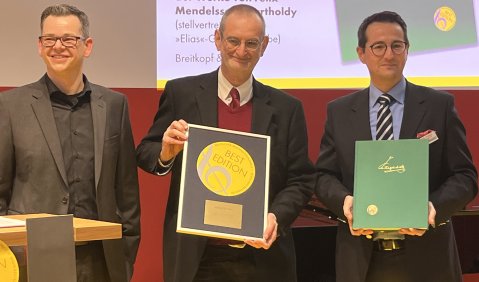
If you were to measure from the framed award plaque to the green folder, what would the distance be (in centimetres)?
43

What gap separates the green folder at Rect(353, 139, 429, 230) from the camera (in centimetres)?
283

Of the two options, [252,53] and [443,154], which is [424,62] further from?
[252,53]

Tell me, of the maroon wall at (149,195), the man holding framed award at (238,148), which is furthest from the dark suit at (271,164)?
the maroon wall at (149,195)

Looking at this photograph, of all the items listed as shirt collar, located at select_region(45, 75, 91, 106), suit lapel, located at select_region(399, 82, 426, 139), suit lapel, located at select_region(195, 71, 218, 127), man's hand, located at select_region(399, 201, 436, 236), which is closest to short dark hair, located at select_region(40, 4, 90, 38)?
shirt collar, located at select_region(45, 75, 91, 106)

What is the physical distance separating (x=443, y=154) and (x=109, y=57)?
2.71m

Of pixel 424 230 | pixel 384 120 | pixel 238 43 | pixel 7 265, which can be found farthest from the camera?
pixel 384 120

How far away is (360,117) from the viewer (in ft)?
10.3

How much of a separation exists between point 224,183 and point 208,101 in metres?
0.47

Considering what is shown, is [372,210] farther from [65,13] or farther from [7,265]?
[7,265]

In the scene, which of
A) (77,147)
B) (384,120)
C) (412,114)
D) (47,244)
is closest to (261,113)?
(384,120)

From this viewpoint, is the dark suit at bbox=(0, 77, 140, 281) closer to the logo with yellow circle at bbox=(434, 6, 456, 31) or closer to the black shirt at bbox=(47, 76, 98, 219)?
the black shirt at bbox=(47, 76, 98, 219)

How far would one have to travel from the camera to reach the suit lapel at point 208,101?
298 centimetres

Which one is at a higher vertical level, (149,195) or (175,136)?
(175,136)

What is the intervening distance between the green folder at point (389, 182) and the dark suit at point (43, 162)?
1010 mm
